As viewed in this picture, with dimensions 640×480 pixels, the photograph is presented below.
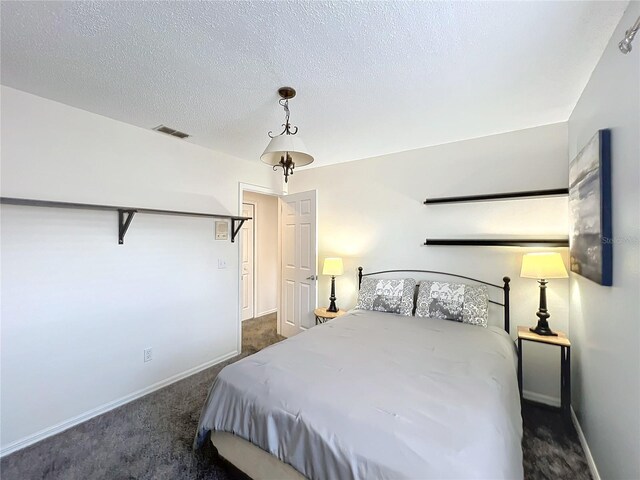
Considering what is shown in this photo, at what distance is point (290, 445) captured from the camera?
1.26 metres

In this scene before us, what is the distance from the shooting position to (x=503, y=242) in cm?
255

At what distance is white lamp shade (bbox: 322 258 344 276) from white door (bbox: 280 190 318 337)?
35 centimetres

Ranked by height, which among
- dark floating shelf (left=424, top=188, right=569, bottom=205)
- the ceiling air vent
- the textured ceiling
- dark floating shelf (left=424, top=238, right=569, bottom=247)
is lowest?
dark floating shelf (left=424, top=238, right=569, bottom=247)

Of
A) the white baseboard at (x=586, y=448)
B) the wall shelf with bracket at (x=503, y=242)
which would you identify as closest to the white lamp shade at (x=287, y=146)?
the wall shelf with bracket at (x=503, y=242)

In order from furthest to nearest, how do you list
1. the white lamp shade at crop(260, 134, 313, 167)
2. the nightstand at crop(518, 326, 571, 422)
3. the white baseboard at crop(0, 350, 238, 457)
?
the nightstand at crop(518, 326, 571, 422) < the white baseboard at crop(0, 350, 238, 457) < the white lamp shade at crop(260, 134, 313, 167)

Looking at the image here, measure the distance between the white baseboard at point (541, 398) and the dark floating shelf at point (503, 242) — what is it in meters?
1.31

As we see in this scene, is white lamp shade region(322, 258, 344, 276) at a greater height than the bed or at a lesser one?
greater

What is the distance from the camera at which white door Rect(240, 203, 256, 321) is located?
4.87 m

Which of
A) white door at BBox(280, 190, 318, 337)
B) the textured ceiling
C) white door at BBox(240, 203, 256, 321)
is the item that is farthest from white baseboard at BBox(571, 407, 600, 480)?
white door at BBox(240, 203, 256, 321)

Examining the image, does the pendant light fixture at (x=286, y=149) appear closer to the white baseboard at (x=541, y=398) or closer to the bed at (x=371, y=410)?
the bed at (x=371, y=410)

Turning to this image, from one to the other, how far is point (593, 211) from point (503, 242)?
3.22 feet

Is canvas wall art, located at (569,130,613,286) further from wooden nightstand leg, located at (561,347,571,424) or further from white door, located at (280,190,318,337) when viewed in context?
white door, located at (280,190,318,337)

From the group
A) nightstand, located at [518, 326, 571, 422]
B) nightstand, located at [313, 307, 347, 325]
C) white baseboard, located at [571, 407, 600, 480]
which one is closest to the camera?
white baseboard, located at [571, 407, 600, 480]

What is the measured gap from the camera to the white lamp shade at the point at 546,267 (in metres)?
2.13
